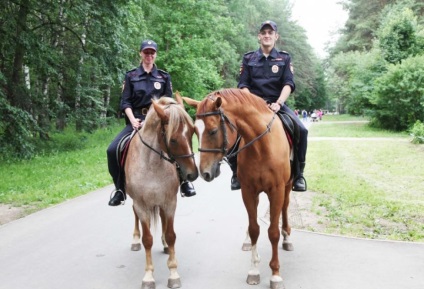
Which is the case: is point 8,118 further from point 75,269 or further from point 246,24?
point 246,24

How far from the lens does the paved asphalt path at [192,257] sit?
496 centimetres

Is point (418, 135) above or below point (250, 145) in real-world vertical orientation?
below

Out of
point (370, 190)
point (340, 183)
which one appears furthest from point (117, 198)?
point (340, 183)

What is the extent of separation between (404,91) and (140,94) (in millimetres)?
26393

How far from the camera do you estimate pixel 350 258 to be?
18.4ft

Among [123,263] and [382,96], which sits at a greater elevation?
[382,96]

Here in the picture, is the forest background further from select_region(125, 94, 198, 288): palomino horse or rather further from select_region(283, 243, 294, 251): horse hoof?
select_region(283, 243, 294, 251): horse hoof

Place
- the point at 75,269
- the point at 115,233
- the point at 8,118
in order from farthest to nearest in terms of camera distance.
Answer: the point at 8,118, the point at 115,233, the point at 75,269

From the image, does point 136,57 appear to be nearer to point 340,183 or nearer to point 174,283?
point 340,183

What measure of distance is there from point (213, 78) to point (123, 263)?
2593cm

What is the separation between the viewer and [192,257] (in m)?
5.81

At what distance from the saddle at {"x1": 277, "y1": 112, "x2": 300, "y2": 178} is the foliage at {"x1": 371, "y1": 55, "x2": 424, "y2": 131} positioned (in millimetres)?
24080

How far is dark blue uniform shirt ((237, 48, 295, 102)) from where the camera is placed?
5.78 m

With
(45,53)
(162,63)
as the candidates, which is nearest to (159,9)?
(162,63)
